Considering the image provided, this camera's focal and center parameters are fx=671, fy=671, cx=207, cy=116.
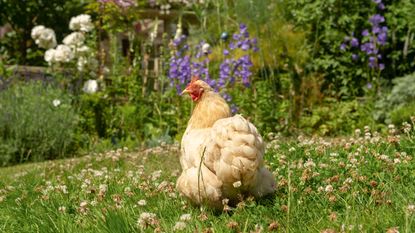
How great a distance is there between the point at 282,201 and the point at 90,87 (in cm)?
779

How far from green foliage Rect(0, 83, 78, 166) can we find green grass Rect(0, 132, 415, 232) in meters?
3.78

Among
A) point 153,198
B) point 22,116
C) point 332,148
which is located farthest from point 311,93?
point 153,198

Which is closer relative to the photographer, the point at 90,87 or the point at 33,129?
the point at 33,129


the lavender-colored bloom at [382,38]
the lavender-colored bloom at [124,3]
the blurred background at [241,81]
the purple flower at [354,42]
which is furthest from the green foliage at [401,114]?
the lavender-colored bloom at [124,3]

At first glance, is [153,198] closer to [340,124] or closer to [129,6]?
[340,124]

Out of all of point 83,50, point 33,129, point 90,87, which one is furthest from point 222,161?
point 83,50

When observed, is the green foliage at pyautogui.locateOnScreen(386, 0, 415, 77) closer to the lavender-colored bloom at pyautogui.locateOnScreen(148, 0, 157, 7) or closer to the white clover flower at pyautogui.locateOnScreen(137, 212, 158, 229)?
the lavender-colored bloom at pyautogui.locateOnScreen(148, 0, 157, 7)

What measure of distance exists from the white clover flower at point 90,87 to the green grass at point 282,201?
5.52m

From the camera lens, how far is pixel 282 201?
3.64 meters

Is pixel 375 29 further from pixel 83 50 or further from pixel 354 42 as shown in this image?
pixel 83 50

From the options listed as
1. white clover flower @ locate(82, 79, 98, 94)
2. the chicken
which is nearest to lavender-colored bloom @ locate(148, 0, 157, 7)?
white clover flower @ locate(82, 79, 98, 94)

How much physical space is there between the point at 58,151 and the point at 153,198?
5520mm

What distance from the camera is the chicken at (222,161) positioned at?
351 centimetres

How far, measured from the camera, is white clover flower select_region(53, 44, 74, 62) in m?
11.1
